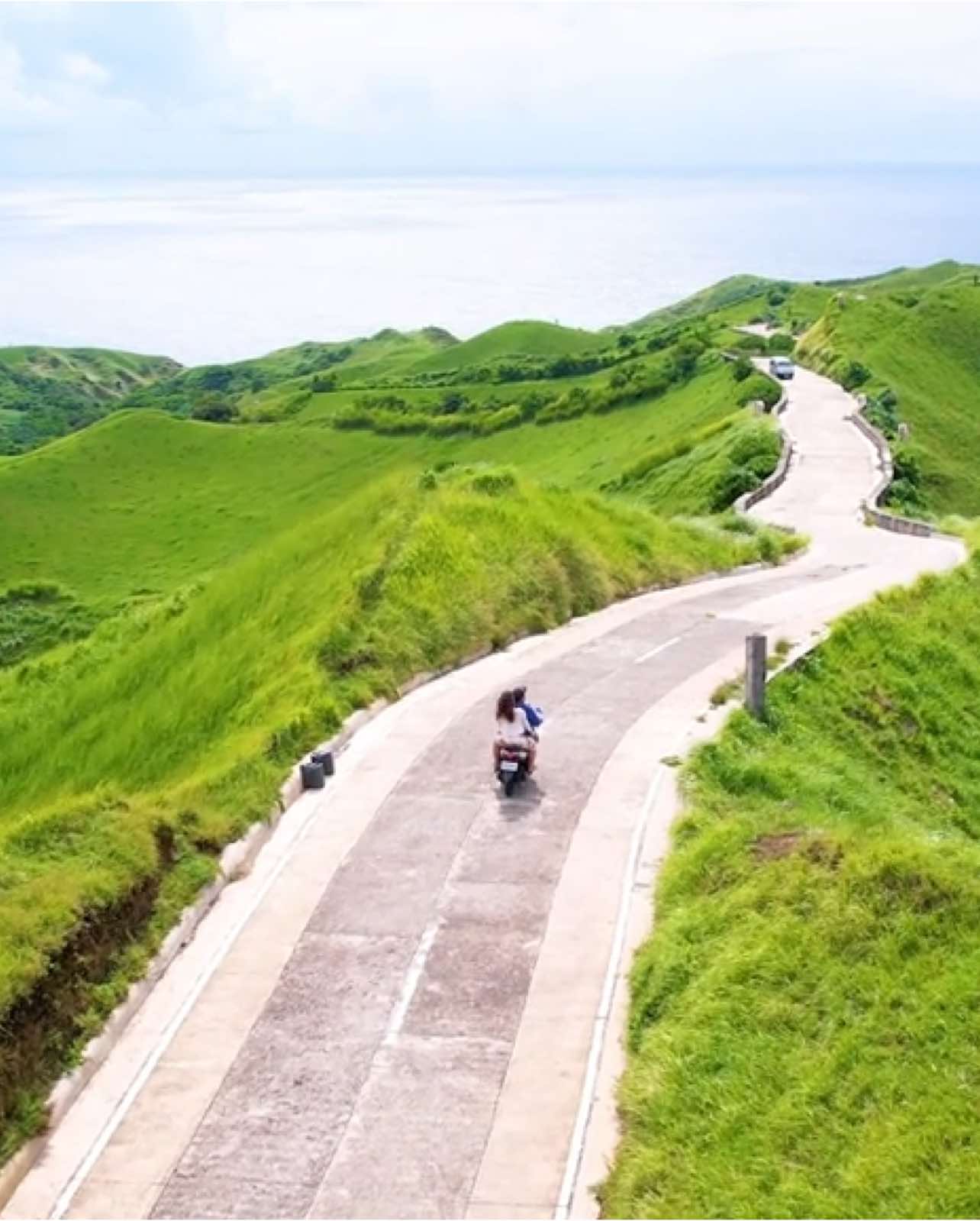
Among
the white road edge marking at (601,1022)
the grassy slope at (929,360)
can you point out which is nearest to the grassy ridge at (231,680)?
the white road edge marking at (601,1022)

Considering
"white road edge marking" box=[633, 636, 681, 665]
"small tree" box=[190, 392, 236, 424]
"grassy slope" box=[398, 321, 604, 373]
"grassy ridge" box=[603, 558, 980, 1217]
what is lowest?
"grassy ridge" box=[603, 558, 980, 1217]

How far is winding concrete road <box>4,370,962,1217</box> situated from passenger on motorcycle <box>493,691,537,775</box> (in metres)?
0.62

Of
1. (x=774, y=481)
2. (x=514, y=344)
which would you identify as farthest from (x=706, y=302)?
(x=774, y=481)

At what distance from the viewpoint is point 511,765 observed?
17.9 metres

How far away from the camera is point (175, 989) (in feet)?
44.9

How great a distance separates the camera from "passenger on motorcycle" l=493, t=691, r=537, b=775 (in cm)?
1788

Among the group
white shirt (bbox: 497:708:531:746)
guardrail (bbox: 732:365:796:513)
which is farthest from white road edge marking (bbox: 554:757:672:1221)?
guardrail (bbox: 732:365:796:513)

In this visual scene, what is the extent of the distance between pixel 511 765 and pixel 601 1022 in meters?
5.34

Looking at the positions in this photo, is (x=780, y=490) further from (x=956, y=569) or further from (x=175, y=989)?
(x=175, y=989)

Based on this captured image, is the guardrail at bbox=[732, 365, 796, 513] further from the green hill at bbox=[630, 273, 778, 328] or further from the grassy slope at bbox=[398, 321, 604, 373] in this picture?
the green hill at bbox=[630, 273, 778, 328]

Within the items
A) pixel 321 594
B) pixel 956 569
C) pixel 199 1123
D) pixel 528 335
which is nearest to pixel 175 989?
pixel 199 1123

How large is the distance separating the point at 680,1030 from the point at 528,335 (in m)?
135

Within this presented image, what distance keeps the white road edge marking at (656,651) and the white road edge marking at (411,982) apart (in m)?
10.3

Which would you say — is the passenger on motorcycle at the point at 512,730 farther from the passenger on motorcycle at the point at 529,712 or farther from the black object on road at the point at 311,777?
the black object on road at the point at 311,777
